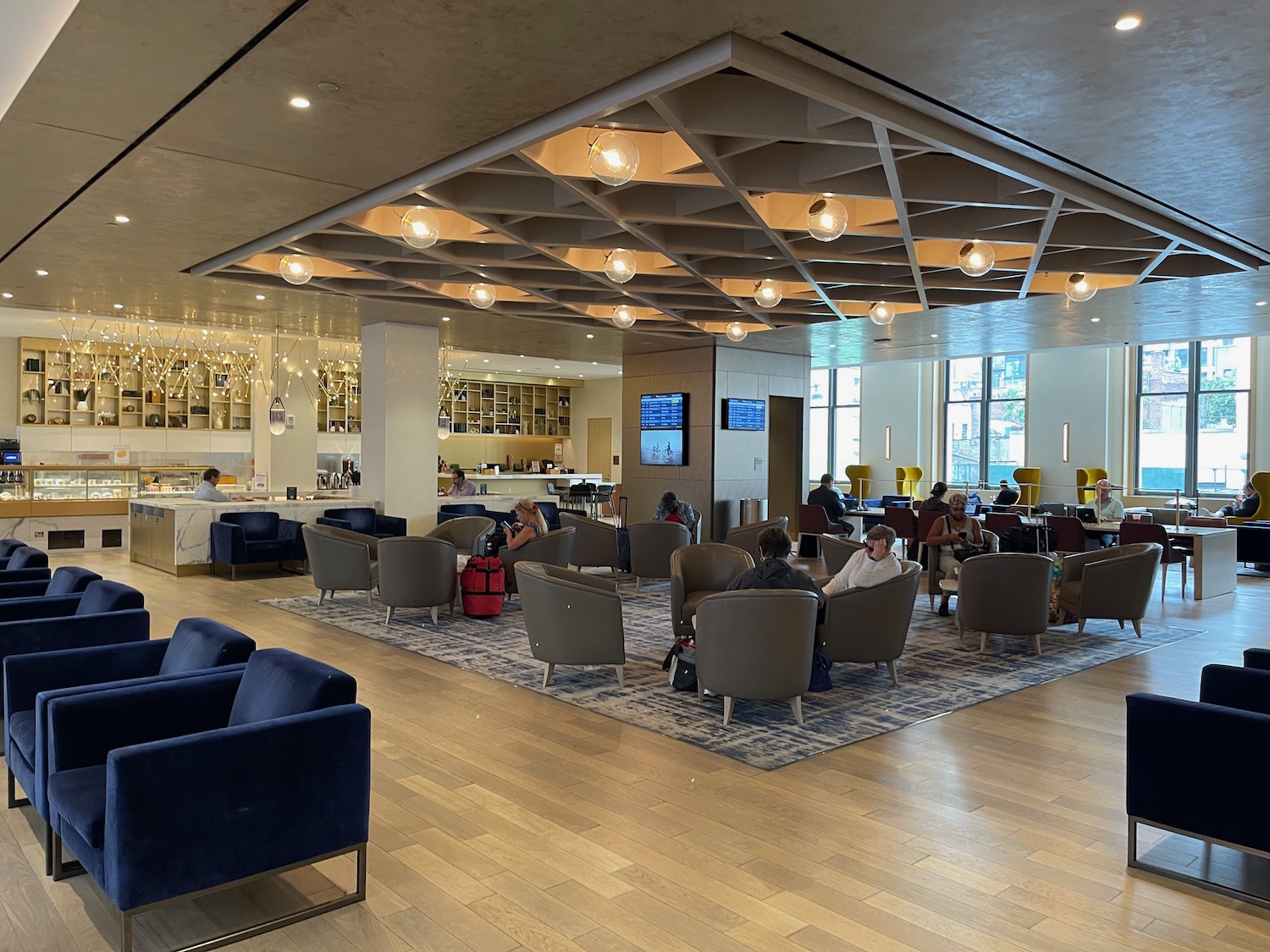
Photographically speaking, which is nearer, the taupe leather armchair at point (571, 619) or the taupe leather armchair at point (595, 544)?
the taupe leather armchair at point (571, 619)

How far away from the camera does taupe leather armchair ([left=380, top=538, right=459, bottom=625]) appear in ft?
27.0

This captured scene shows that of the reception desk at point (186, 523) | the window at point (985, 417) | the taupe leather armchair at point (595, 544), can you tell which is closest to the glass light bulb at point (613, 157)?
the taupe leather armchair at point (595, 544)

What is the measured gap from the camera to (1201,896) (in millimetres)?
3361

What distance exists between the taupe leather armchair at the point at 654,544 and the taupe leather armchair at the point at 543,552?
3.96 ft

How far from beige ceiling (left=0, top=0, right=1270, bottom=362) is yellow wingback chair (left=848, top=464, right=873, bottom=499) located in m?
13.6

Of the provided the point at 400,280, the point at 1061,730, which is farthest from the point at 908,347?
the point at 1061,730

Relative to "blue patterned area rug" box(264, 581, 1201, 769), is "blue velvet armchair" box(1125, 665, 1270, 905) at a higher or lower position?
higher

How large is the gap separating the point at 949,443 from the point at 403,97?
18.2 metres

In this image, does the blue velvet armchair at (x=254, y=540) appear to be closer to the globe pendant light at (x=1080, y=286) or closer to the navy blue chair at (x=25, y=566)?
the navy blue chair at (x=25, y=566)

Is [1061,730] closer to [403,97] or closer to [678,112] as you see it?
[678,112]

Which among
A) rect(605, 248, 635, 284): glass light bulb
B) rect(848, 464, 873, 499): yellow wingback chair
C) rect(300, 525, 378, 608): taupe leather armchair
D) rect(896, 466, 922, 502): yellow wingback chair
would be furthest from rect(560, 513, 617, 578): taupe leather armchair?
rect(848, 464, 873, 499): yellow wingback chair

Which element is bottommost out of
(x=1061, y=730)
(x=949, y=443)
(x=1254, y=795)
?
(x=1061, y=730)

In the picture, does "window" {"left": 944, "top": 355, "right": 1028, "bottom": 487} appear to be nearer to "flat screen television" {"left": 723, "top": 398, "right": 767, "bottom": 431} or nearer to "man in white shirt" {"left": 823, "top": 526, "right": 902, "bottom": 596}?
"flat screen television" {"left": 723, "top": 398, "right": 767, "bottom": 431}

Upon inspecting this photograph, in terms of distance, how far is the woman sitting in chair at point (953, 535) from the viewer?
8.91 meters
